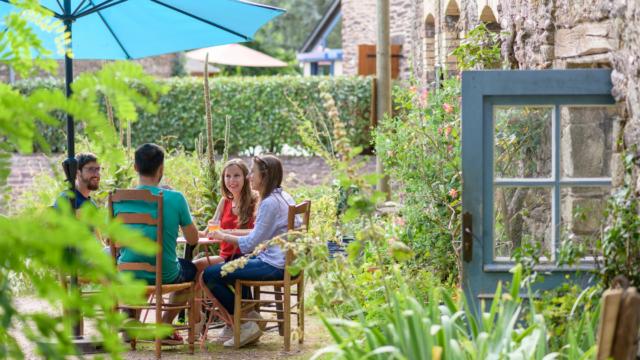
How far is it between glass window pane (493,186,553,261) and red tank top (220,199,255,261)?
257 centimetres

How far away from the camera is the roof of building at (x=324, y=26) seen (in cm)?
3372

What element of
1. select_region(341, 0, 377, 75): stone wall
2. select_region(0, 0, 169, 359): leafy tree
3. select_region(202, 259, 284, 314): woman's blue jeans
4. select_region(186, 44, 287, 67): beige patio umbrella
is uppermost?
select_region(341, 0, 377, 75): stone wall

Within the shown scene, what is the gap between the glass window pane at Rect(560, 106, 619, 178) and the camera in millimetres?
4668

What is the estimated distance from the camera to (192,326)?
21.3 feet

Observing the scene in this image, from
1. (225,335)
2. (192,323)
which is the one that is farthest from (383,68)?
(192,323)

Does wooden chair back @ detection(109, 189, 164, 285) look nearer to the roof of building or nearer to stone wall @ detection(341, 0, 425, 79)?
stone wall @ detection(341, 0, 425, 79)

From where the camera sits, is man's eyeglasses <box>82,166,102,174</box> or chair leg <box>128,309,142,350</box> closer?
chair leg <box>128,309,142,350</box>

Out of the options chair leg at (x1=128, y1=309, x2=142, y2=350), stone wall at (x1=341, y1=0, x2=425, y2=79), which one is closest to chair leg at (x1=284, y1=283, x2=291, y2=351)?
chair leg at (x1=128, y1=309, x2=142, y2=350)

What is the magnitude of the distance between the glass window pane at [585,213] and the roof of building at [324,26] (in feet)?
92.2

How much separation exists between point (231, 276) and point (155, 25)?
2.09 m

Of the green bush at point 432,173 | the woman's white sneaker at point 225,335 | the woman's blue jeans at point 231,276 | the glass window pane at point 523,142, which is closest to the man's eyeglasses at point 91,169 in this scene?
the woman's blue jeans at point 231,276

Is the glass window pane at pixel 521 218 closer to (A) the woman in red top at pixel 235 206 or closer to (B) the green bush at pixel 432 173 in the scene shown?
(B) the green bush at pixel 432 173

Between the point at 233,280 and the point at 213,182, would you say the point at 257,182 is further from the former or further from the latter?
the point at 213,182

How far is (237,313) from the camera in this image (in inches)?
261
